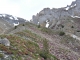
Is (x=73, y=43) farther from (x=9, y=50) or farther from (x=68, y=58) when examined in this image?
(x=9, y=50)

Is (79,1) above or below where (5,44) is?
above

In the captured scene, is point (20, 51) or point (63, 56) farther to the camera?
point (63, 56)

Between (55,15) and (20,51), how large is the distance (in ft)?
282

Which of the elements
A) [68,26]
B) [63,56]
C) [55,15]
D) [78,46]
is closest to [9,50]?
[63,56]

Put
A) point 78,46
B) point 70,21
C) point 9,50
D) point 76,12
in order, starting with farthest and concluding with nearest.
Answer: point 76,12
point 70,21
point 78,46
point 9,50

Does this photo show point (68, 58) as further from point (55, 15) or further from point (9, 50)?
point (55, 15)

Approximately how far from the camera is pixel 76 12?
105312 millimetres

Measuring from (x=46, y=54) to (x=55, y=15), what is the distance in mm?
83414

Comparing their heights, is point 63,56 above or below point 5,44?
below

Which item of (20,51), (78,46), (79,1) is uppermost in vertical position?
(79,1)

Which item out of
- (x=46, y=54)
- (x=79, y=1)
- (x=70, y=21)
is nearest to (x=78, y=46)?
(x=46, y=54)

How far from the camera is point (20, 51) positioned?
21.6 metres

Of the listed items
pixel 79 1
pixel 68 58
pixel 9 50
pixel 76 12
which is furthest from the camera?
pixel 79 1

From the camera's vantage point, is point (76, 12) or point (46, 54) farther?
point (76, 12)
